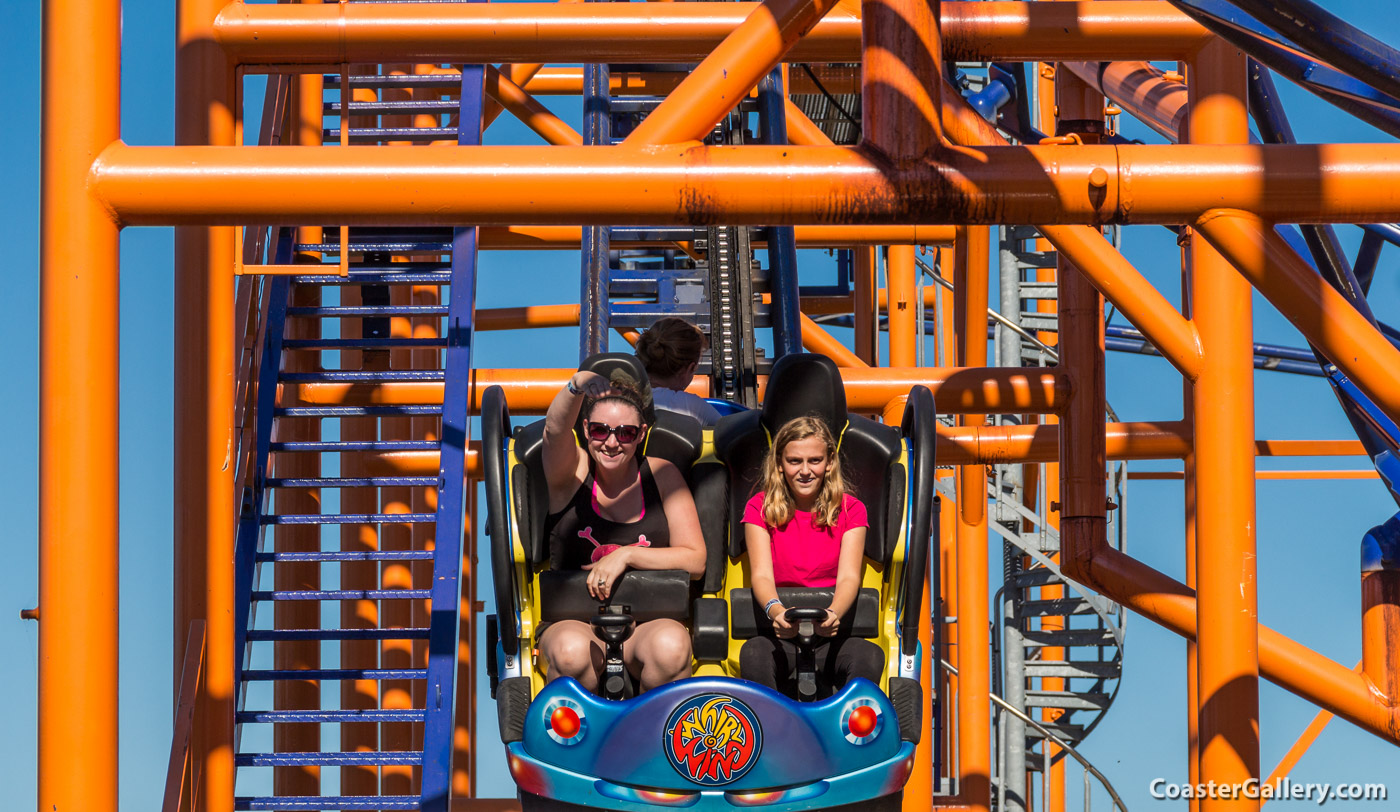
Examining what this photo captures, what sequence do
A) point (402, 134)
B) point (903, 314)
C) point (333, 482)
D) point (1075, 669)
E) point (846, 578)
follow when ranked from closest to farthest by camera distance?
point (846, 578) → point (333, 482) → point (402, 134) → point (903, 314) → point (1075, 669)

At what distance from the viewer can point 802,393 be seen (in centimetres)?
474

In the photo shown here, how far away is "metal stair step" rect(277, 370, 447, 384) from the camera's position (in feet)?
24.1

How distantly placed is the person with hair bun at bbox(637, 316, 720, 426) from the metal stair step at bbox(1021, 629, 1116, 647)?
27.2ft

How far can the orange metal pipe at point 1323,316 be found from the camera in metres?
4.00

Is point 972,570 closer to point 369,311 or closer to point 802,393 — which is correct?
point 369,311

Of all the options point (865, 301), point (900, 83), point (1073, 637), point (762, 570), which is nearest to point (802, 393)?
point (762, 570)

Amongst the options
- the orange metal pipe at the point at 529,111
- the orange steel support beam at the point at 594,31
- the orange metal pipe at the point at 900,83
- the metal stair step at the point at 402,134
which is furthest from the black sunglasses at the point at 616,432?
the orange metal pipe at the point at 529,111

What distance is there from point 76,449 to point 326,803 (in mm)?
2827

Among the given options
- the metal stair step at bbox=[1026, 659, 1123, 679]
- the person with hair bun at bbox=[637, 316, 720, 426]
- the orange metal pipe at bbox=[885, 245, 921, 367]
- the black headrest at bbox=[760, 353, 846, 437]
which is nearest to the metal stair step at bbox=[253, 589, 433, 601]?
the person with hair bun at bbox=[637, 316, 720, 426]

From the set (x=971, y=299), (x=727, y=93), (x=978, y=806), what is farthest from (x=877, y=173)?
(x=978, y=806)

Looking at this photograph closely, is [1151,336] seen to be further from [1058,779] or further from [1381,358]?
[1058,779]

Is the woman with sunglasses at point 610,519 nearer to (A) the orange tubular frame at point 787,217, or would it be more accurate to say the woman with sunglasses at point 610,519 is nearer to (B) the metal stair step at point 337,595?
(A) the orange tubular frame at point 787,217

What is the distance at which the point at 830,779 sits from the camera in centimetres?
429

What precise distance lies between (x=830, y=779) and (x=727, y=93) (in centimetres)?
181
